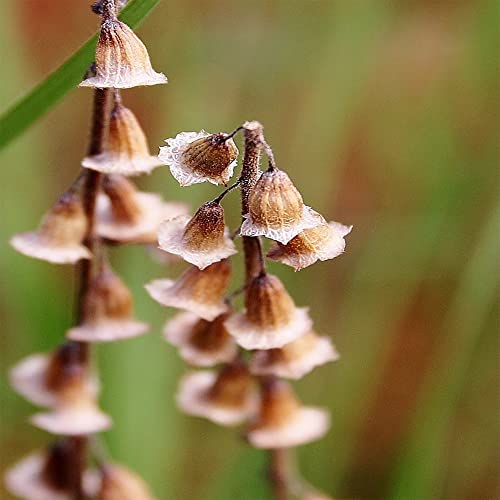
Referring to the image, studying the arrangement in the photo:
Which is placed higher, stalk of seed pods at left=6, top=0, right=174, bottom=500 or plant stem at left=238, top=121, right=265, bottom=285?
plant stem at left=238, top=121, right=265, bottom=285

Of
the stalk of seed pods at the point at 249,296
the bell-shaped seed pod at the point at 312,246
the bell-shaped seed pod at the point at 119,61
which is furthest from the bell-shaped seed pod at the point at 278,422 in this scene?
the bell-shaped seed pod at the point at 119,61

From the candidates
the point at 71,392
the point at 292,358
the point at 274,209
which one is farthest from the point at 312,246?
the point at 71,392

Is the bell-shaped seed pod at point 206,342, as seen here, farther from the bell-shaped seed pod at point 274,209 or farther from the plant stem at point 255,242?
the bell-shaped seed pod at point 274,209

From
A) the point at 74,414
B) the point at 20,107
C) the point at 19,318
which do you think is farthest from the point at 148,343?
the point at 20,107

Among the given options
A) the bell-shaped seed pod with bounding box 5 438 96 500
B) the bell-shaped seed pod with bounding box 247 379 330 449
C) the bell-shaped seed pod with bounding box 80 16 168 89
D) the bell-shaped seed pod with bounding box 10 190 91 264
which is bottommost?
the bell-shaped seed pod with bounding box 5 438 96 500

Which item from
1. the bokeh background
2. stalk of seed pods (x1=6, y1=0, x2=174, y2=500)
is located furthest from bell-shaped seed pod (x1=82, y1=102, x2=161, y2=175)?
the bokeh background

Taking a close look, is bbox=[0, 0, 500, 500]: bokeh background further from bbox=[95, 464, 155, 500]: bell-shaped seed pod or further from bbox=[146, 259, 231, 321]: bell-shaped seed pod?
bbox=[146, 259, 231, 321]: bell-shaped seed pod
